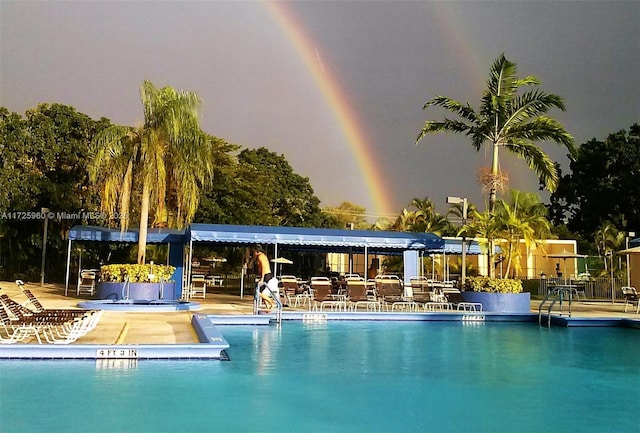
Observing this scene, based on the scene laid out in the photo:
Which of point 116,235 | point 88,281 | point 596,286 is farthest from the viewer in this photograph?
point 596,286

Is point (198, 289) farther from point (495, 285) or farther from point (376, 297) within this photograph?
point (495, 285)

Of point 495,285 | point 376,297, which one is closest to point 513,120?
point 495,285

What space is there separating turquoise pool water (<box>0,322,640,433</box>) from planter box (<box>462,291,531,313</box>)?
16.3 feet

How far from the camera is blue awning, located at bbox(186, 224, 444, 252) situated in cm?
A: 1578

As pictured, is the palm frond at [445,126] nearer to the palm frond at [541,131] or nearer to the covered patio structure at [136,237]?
the palm frond at [541,131]

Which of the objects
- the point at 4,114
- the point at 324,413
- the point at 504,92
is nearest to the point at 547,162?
the point at 504,92

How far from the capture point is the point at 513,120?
54.1 feet

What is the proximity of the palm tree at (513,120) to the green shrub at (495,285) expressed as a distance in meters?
2.21

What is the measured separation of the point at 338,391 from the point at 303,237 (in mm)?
10505

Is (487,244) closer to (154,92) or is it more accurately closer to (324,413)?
(154,92)

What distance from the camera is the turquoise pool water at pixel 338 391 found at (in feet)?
16.3

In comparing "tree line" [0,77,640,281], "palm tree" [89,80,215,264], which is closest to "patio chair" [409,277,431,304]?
"tree line" [0,77,640,281]

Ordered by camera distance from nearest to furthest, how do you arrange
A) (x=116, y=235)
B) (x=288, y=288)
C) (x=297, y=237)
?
(x=288, y=288)
(x=297, y=237)
(x=116, y=235)

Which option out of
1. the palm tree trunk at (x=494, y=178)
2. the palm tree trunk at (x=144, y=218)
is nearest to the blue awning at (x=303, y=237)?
the palm tree trunk at (x=144, y=218)
